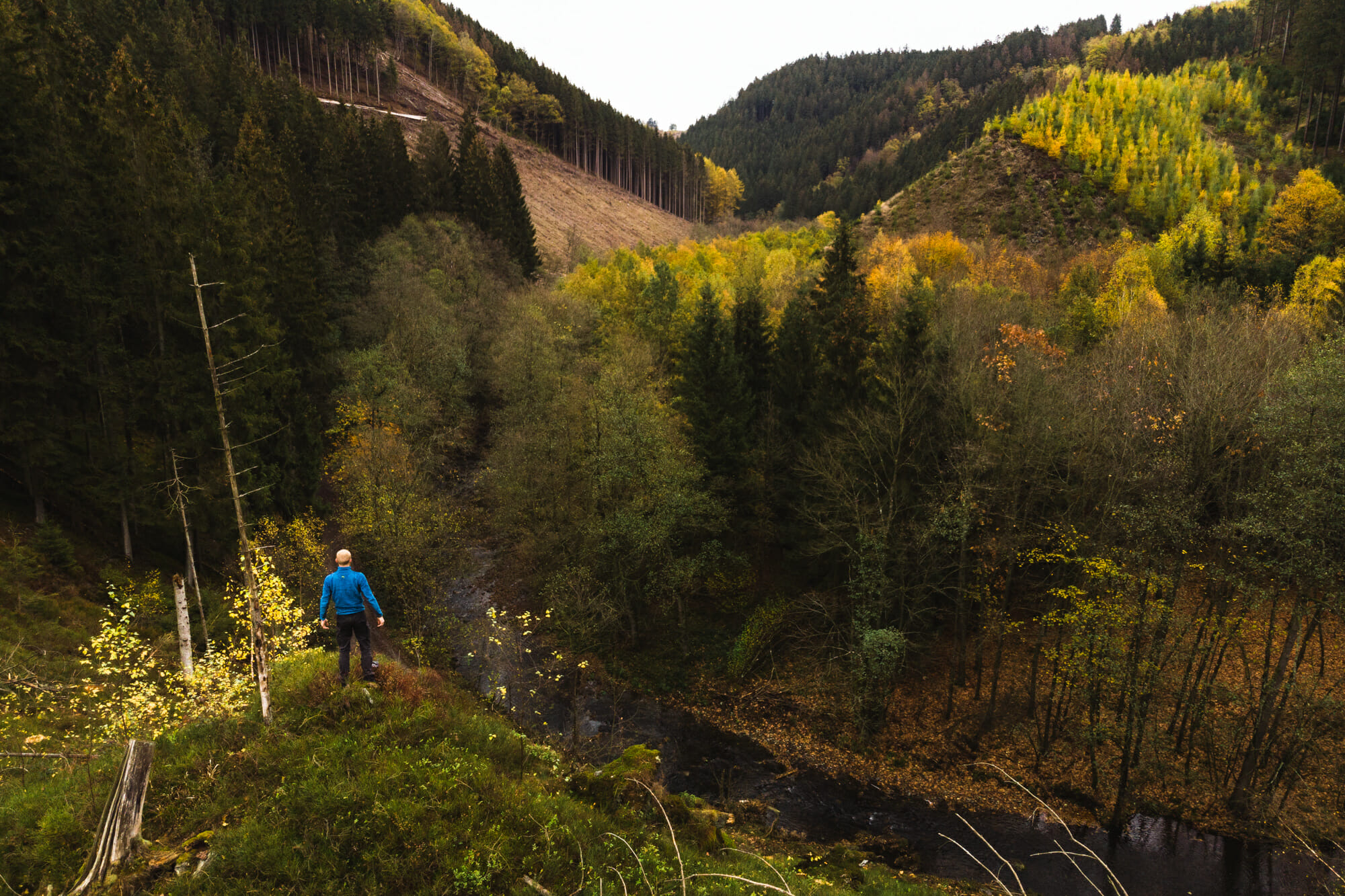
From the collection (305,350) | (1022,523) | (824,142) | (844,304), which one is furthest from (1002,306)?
(824,142)

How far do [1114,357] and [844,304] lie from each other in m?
10.9

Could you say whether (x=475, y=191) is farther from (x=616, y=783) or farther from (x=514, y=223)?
(x=616, y=783)

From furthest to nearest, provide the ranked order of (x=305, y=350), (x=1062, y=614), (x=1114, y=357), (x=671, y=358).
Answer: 1. (x=671, y=358)
2. (x=305, y=350)
3. (x=1114, y=357)
4. (x=1062, y=614)

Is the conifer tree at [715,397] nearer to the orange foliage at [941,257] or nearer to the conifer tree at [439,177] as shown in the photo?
the orange foliage at [941,257]

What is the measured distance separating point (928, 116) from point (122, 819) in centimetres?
20282

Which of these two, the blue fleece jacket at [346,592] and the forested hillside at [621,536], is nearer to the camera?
the forested hillside at [621,536]

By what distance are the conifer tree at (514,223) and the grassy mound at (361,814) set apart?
49610 mm

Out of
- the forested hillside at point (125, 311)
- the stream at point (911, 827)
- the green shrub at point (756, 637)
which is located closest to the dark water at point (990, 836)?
the stream at point (911, 827)

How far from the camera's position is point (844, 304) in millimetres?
28891

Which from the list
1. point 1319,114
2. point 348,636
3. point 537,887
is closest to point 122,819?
point 348,636

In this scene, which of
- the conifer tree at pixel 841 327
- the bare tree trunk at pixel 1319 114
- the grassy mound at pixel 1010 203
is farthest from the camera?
the bare tree trunk at pixel 1319 114

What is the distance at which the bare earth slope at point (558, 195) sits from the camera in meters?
80.7

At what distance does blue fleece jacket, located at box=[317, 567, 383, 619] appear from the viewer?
1082 centimetres

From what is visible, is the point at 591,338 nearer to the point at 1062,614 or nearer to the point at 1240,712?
the point at 1062,614
